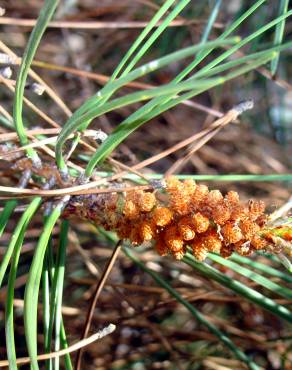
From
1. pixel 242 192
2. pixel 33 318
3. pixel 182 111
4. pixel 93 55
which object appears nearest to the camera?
pixel 33 318

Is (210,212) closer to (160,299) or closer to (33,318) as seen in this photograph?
(33,318)

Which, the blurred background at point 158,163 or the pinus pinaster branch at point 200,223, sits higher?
the blurred background at point 158,163

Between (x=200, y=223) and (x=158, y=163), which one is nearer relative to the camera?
(x=200, y=223)

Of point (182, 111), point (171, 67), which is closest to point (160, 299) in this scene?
point (182, 111)

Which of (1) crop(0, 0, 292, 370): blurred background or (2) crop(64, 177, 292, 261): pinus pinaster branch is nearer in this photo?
(2) crop(64, 177, 292, 261): pinus pinaster branch

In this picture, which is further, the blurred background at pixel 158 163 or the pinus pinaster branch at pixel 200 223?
the blurred background at pixel 158 163

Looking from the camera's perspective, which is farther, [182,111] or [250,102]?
[182,111]

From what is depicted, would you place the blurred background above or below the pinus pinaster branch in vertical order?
above

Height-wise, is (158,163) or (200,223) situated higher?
(158,163)
